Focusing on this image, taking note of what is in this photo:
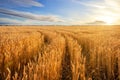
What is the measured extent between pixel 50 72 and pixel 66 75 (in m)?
1.42

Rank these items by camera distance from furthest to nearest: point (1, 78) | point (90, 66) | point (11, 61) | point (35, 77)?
point (90, 66)
point (11, 61)
point (1, 78)
point (35, 77)

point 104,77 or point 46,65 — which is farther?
point 104,77

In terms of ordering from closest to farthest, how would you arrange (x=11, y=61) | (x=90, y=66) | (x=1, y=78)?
(x=1, y=78) → (x=11, y=61) → (x=90, y=66)

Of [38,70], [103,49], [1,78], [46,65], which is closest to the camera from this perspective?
[38,70]

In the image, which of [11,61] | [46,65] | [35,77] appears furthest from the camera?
[11,61]

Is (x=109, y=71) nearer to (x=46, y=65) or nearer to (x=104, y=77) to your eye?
(x=104, y=77)

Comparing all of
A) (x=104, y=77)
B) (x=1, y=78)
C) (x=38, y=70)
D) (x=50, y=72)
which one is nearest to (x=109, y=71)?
(x=104, y=77)

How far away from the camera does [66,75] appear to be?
510 cm

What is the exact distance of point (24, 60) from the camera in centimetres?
572

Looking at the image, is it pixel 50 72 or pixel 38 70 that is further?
pixel 50 72

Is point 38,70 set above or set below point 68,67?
above

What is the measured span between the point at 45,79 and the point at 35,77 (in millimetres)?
495

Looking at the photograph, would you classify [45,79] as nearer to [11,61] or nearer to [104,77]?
[11,61]

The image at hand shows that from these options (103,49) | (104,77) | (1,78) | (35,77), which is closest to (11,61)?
(1,78)
